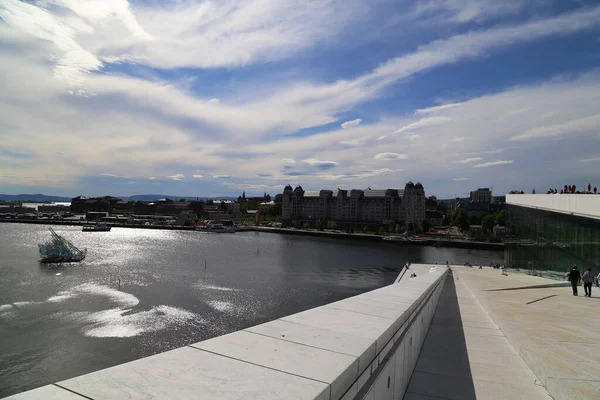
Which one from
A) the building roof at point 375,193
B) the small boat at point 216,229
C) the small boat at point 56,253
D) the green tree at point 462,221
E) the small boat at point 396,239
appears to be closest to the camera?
the small boat at point 56,253

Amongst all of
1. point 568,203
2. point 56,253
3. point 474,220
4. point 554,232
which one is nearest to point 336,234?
point 474,220

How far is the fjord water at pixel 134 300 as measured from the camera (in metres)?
19.9

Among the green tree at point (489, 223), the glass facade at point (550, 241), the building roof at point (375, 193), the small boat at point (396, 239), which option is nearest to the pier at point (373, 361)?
the glass facade at point (550, 241)

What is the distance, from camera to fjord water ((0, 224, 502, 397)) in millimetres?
19938

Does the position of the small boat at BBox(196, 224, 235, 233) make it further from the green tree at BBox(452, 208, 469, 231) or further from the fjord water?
the green tree at BBox(452, 208, 469, 231)

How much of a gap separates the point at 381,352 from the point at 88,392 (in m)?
2.23

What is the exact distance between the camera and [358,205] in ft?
488

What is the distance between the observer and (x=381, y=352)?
11.0 ft

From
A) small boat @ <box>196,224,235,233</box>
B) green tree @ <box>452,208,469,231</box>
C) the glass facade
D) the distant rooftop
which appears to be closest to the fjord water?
the glass facade

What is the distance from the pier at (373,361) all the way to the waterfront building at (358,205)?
12961cm

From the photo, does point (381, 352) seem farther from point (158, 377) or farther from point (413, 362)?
point (413, 362)

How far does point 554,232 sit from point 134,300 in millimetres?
29856

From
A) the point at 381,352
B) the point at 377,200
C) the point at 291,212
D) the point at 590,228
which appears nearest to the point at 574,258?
the point at 590,228

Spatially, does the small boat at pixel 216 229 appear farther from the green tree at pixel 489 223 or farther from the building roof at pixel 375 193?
the green tree at pixel 489 223
